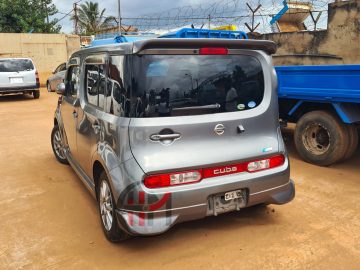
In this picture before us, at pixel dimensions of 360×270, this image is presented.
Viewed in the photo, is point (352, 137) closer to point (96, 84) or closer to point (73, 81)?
point (96, 84)

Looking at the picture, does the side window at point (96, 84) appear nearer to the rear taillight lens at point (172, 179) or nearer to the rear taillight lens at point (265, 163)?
the rear taillight lens at point (172, 179)

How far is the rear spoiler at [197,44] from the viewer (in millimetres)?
2777

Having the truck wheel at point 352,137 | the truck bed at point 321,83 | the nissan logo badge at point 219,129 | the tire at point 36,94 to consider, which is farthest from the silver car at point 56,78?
the nissan logo badge at point 219,129

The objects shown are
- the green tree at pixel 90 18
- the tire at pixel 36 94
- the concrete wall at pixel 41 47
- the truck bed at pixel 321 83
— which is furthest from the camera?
the green tree at pixel 90 18

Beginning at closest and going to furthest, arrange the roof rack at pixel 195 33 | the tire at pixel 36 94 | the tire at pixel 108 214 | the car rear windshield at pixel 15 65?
1. the tire at pixel 108 214
2. the roof rack at pixel 195 33
3. the car rear windshield at pixel 15 65
4. the tire at pixel 36 94

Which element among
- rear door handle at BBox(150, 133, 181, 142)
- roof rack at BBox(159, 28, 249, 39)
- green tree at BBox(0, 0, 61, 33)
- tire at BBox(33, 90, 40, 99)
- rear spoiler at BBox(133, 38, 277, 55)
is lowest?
tire at BBox(33, 90, 40, 99)

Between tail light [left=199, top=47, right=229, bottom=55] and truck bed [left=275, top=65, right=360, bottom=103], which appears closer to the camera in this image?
tail light [left=199, top=47, right=229, bottom=55]

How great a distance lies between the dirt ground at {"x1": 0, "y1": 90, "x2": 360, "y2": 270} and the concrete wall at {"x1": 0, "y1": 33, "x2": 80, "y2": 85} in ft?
59.7

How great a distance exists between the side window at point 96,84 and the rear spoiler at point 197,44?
2.42 ft

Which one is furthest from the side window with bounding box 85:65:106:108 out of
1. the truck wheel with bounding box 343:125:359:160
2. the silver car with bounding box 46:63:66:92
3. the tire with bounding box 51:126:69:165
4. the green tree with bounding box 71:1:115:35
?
the green tree with bounding box 71:1:115:35

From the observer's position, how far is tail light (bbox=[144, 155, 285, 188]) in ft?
9.35

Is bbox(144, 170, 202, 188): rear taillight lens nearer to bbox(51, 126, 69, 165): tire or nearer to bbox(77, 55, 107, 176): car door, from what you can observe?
bbox(77, 55, 107, 176): car door

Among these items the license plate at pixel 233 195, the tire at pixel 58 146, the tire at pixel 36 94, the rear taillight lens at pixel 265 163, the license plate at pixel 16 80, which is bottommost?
the tire at pixel 36 94

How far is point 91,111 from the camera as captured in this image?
370cm
